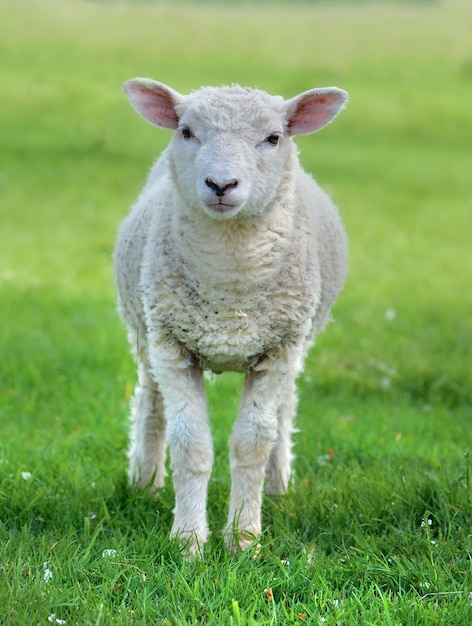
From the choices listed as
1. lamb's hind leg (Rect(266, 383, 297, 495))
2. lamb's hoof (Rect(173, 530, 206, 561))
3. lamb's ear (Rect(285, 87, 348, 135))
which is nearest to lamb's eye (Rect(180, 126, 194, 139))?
lamb's ear (Rect(285, 87, 348, 135))

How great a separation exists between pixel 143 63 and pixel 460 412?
60.1 ft

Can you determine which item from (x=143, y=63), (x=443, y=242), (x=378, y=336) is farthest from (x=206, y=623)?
(x=143, y=63)

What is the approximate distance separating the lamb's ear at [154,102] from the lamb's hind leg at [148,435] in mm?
1181

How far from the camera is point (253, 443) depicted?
3936 millimetres

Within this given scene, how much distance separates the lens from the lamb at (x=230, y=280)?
12.4 feet

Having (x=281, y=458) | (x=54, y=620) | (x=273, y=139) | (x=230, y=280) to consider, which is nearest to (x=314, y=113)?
(x=273, y=139)

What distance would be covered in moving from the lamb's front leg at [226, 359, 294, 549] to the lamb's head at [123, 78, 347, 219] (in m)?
0.70

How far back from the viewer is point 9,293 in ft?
28.7

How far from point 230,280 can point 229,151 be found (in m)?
0.52

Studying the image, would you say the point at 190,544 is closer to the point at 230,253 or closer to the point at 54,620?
the point at 54,620

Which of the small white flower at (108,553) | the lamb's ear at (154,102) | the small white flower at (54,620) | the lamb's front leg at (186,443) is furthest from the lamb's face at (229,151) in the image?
the small white flower at (54,620)

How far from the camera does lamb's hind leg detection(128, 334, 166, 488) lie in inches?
185

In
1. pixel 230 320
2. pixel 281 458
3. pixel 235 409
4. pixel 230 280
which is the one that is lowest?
pixel 235 409

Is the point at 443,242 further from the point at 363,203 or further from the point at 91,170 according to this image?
the point at 91,170
